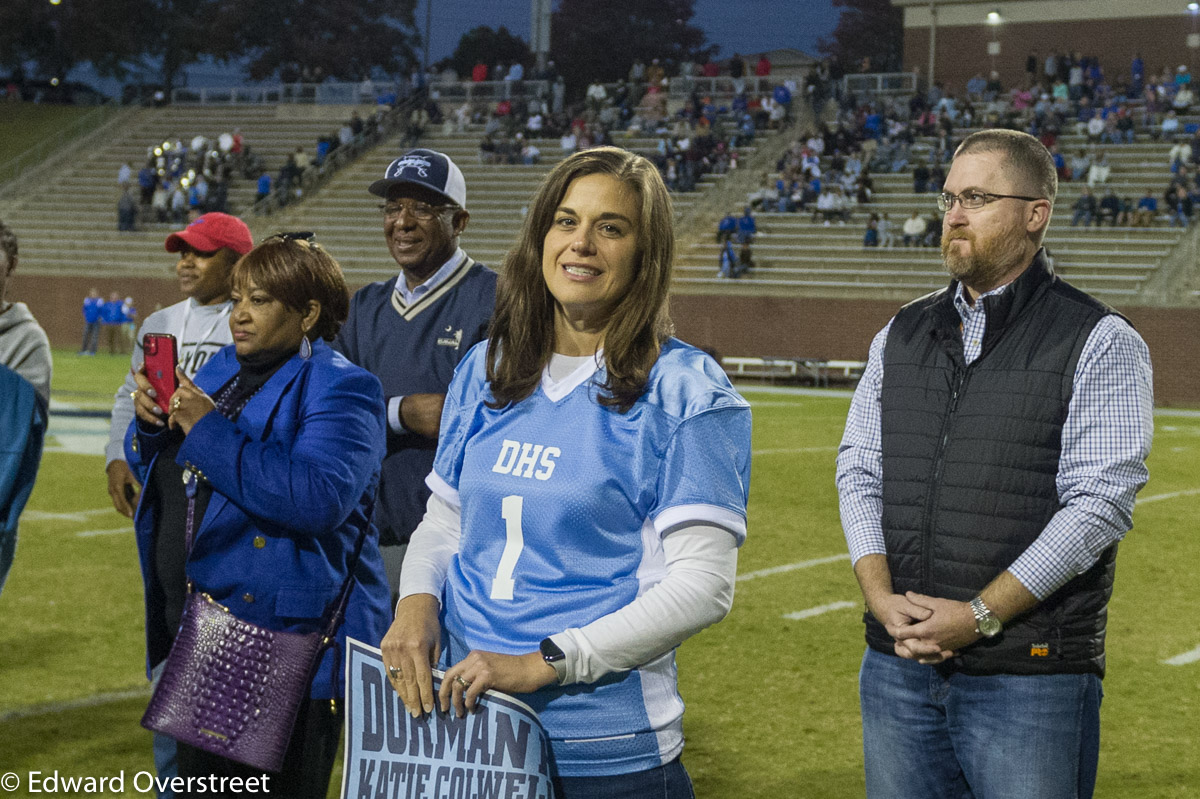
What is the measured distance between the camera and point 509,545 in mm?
2311

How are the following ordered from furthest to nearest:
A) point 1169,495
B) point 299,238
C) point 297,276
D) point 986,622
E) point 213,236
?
point 1169,495, point 213,236, point 299,238, point 297,276, point 986,622

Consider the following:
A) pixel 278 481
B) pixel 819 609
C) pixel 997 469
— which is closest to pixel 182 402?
pixel 278 481

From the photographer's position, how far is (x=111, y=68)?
60594 millimetres

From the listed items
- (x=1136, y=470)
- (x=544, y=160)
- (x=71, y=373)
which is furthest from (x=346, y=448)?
(x=544, y=160)

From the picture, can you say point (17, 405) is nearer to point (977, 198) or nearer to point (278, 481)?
point (278, 481)

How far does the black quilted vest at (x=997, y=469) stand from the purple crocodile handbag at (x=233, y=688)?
1.34 m

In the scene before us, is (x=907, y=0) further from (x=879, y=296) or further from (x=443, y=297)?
(x=443, y=297)

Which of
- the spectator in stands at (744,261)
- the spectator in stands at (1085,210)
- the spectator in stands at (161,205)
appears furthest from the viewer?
the spectator in stands at (161,205)

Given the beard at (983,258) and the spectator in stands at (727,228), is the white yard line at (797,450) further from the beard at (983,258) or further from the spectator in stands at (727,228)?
the spectator in stands at (727,228)

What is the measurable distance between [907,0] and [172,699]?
41785 millimetres

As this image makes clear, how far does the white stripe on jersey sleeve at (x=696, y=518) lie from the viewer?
87.1 inches

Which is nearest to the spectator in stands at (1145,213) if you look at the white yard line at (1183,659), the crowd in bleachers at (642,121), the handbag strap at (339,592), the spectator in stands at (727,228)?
the spectator in stands at (727,228)

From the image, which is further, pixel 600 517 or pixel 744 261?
pixel 744 261

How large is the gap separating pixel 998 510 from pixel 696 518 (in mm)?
953
